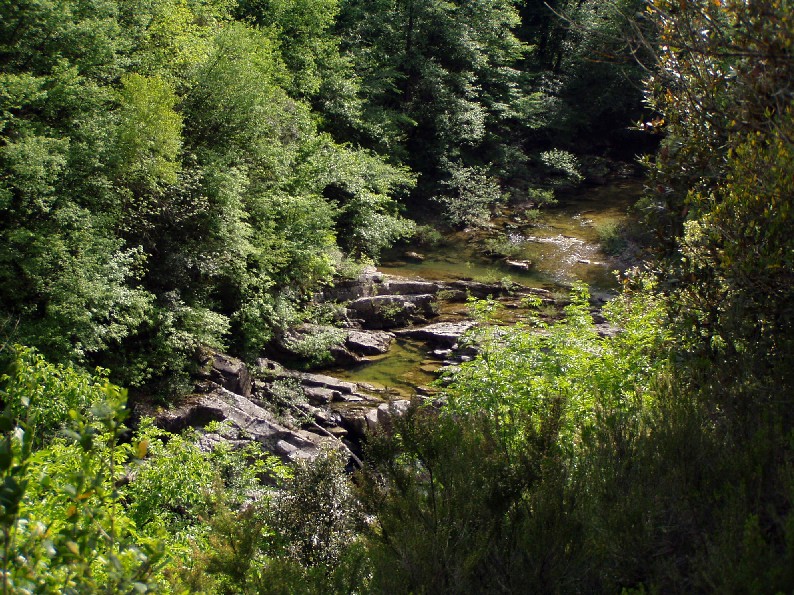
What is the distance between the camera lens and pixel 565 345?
25.4 ft

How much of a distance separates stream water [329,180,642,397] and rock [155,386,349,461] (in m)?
3.07

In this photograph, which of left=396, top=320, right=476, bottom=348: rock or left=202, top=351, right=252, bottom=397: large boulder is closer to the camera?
left=202, top=351, right=252, bottom=397: large boulder

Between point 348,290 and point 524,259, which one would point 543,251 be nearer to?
point 524,259

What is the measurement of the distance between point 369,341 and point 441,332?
1707mm

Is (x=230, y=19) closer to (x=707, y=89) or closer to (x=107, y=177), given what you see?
(x=107, y=177)

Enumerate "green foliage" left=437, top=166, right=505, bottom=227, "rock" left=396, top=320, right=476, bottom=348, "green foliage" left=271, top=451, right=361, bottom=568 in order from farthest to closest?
"green foliage" left=437, top=166, right=505, bottom=227, "rock" left=396, top=320, right=476, bottom=348, "green foliage" left=271, top=451, right=361, bottom=568

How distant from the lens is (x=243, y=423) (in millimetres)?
10609

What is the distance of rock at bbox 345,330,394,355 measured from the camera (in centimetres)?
1481

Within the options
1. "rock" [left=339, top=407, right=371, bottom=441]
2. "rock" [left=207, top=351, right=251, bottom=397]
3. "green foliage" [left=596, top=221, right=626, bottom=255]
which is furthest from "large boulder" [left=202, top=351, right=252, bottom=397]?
"green foliage" [left=596, top=221, right=626, bottom=255]

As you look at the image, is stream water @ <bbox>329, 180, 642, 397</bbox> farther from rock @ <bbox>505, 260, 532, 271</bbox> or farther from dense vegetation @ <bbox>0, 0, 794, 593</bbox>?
dense vegetation @ <bbox>0, 0, 794, 593</bbox>

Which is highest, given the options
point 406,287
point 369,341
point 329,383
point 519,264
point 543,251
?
point 543,251

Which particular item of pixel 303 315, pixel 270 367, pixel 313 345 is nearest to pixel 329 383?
pixel 313 345

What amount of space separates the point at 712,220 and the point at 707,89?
995mm

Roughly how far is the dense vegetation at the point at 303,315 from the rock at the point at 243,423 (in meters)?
0.47
